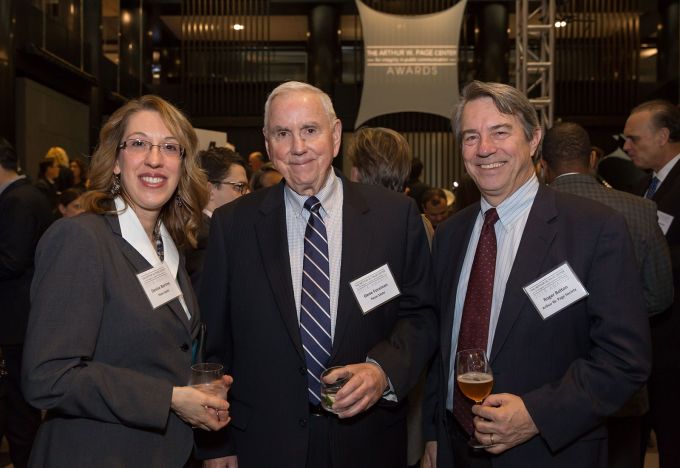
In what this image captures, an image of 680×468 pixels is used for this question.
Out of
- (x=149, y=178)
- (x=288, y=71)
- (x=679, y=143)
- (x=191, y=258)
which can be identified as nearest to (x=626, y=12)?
(x=288, y=71)

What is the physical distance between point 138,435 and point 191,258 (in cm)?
131

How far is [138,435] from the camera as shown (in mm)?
1707

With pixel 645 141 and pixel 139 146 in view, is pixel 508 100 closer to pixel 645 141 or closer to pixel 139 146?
pixel 139 146

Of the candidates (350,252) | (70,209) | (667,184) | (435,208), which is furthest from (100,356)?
(435,208)

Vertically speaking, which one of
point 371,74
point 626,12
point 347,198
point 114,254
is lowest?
point 114,254

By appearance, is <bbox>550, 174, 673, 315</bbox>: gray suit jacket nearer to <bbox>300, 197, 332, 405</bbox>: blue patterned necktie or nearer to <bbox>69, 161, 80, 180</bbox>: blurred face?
<bbox>300, 197, 332, 405</bbox>: blue patterned necktie

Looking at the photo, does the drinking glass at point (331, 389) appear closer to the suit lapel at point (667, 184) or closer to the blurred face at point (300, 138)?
the blurred face at point (300, 138)

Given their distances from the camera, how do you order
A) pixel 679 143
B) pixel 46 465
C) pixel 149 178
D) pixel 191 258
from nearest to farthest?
pixel 46 465, pixel 149 178, pixel 191 258, pixel 679 143

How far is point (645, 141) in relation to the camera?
374cm

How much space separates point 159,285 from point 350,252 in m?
0.56

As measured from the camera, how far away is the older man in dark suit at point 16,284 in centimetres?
367

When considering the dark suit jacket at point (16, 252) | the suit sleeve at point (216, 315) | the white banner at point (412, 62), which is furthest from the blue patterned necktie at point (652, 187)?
the white banner at point (412, 62)

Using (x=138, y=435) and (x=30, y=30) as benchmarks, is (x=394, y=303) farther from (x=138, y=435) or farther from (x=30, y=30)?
(x=30, y=30)

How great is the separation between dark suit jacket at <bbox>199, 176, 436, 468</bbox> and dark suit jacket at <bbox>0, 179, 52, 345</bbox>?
2066 mm
